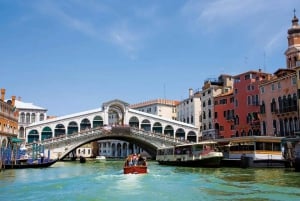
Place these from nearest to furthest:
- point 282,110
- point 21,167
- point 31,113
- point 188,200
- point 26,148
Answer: point 188,200, point 21,167, point 282,110, point 26,148, point 31,113

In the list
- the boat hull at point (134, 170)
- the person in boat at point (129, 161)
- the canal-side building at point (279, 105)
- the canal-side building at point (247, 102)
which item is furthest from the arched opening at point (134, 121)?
the boat hull at point (134, 170)

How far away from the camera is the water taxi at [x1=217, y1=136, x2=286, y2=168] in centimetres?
2730

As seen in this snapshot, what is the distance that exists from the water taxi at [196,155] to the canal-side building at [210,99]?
13362 millimetres

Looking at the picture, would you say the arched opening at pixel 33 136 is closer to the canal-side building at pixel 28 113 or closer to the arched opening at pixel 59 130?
the arched opening at pixel 59 130

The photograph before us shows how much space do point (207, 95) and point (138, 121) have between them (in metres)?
9.08

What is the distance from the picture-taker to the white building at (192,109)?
52.5m

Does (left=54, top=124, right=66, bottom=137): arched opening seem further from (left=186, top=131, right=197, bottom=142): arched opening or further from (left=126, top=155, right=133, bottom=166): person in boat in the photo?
(left=126, top=155, right=133, bottom=166): person in boat

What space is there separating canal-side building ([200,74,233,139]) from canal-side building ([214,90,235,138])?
2.48 ft

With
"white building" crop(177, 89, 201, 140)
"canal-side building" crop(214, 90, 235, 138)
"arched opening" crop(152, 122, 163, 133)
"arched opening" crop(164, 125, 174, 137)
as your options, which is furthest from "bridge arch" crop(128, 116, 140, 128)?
"canal-side building" crop(214, 90, 235, 138)

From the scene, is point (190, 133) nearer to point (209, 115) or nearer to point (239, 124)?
point (209, 115)

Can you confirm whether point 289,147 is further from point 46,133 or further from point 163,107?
point 163,107

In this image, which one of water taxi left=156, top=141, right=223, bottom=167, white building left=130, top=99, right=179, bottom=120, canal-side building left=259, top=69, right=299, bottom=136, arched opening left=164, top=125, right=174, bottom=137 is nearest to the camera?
water taxi left=156, top=141, right=223, bottom=167

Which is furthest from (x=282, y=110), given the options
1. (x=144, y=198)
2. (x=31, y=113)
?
(x=31, y=113)

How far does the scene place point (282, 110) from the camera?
112 ft
